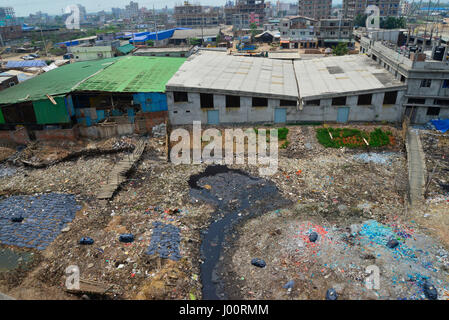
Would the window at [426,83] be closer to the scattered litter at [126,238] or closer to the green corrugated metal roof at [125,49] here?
the scattered litter at [126,238]

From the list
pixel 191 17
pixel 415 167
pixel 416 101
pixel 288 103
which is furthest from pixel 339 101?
pixel 191 17

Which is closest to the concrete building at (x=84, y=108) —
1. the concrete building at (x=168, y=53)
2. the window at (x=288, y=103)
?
the window at (x=288, y=103)

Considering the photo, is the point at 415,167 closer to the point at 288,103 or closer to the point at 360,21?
the point at 288,103

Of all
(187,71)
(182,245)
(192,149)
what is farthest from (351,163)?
(187,71)

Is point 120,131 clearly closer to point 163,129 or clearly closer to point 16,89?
point 163,129

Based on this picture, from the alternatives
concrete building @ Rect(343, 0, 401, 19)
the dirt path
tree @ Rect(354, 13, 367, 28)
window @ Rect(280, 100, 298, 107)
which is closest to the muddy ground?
the dirt path

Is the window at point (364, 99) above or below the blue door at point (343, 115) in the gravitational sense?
above

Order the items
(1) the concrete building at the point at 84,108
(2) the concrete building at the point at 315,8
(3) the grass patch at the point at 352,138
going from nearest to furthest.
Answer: (3) the grass patch at the point at 352,138 → (1) the concrete building at the point at 84,108 → (2) the concrete building at the point at 315,8
